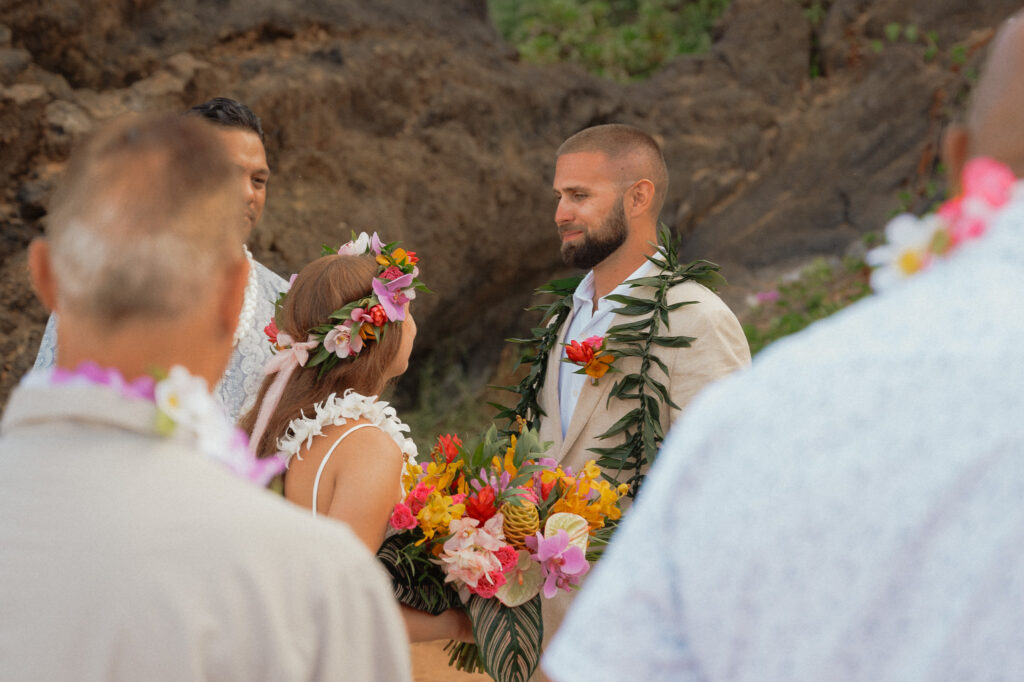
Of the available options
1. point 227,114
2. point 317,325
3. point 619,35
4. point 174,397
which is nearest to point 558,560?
point 317,325

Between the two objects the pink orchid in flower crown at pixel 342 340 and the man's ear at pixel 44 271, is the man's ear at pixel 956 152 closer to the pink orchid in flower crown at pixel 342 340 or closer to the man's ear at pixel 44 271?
the man's ear at pixel 44 271

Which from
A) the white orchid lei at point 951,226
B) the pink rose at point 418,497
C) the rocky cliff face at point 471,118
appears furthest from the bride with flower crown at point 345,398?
the rocky cliff face at point 471,118

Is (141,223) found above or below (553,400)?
above

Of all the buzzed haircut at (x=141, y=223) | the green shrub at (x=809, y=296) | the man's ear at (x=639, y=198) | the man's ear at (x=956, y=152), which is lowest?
the green shrub at (x=809, y=296)

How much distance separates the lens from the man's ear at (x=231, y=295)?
3.98 feet

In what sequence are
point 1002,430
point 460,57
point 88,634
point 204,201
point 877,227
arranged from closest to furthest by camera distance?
point 1002,430
point 88,634
point 204,201
point 460,57
point 877,227

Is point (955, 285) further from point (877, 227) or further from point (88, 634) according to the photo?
point (877, 227)

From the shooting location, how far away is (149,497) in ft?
3.54

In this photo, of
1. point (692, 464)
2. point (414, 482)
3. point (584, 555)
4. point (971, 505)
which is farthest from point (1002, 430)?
point (414, 482)

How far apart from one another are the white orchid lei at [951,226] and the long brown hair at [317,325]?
1760 millimetres

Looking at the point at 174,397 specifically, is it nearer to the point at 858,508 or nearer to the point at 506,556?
the point at 858,508

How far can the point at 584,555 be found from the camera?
2699mm

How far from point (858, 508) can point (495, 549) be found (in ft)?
5.75

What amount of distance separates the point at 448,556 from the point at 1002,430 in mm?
1887
